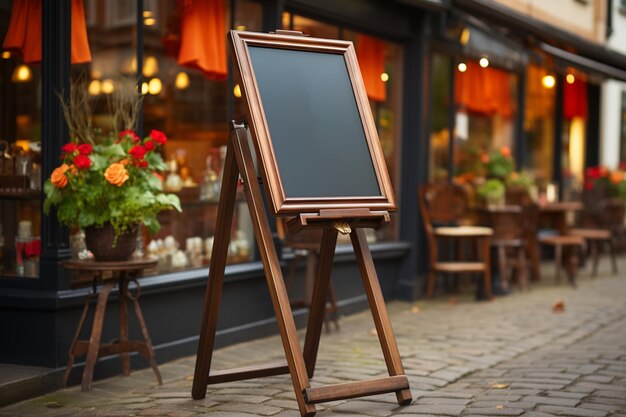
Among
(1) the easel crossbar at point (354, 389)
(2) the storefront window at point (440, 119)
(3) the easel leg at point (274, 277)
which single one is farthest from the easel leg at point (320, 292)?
(2) the storefront window at point (440, 119)

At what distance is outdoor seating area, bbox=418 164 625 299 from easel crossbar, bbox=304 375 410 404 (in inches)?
212

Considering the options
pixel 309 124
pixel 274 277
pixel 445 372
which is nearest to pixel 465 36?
pixel 445 372

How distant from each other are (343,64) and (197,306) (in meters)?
2.75

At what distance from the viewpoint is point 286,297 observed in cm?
502

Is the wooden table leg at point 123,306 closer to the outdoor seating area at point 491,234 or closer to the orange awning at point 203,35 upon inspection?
the orange awning at point 203,35

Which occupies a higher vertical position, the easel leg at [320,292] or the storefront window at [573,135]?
the storefront window at [573,135]

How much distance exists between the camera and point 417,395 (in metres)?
5.90

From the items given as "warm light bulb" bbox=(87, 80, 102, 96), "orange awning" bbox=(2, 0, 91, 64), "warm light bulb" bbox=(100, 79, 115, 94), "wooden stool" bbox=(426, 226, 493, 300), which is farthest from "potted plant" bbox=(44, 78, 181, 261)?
"wooden stool" bbox=(426, 226, 493, 300)

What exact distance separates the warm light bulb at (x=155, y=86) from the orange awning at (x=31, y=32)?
5.03 ft

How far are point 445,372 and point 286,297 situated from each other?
2.07 m

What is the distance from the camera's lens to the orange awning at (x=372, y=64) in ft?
33.2

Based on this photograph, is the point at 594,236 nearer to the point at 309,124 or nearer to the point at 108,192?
the point at 108,192

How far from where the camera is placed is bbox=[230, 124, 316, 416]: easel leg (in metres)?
4.88

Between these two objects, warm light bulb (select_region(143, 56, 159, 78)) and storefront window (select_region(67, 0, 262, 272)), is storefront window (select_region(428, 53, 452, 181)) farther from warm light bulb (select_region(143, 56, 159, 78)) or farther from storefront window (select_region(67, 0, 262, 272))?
warm light bulb (select_region(143, 56, 159, 78))
